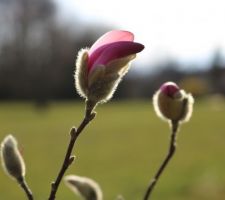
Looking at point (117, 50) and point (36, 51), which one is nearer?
point (117, 50)

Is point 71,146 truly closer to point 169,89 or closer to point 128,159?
point 169,89

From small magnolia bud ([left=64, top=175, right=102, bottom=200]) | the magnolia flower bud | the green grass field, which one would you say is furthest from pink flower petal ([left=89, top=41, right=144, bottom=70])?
the green grass field

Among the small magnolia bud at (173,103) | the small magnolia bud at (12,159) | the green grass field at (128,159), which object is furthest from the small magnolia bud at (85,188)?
the green grass field at (128,159)

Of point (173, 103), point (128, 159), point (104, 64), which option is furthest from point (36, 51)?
point (104, 64)

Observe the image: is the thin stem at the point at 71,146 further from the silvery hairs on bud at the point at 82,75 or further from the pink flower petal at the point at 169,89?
the pink flower petal at the point at 169,89

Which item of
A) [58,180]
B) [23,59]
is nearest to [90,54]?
[58,180]

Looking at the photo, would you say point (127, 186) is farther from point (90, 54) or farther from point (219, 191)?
point (90, 54)

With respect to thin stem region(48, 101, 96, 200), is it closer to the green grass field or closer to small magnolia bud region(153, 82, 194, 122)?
small magnolia bud region(153, 82, 194, 122)
